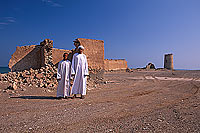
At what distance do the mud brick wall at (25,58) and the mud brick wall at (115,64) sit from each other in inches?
750

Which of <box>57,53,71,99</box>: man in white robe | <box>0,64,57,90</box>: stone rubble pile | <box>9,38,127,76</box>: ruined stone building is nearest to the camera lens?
<box>57,53,71,99</box>: man in white robe

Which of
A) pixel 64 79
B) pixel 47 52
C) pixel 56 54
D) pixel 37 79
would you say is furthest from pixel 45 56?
pixel 64 79

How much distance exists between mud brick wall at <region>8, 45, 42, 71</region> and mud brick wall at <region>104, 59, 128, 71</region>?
19.1 meters

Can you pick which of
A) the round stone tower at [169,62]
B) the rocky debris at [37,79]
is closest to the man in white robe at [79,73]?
the rocky debris at [37,79]

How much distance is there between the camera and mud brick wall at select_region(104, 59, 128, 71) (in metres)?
30.4

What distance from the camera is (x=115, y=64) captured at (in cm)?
3259

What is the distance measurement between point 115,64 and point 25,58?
2278 cm

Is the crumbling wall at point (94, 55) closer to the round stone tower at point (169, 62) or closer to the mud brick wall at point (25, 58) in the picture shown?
the mud brick wall at point (25, 58)

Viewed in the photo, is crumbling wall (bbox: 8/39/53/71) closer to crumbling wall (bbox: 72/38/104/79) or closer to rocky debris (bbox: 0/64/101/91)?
rocky debris (bbox: 0/64/101/91)

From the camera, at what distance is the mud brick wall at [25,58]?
12.0m

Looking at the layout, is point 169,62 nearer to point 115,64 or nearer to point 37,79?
point 115,64

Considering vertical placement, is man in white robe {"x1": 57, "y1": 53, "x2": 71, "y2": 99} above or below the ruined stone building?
below

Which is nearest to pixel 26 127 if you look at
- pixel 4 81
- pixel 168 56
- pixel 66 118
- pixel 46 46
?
pixel 66 118

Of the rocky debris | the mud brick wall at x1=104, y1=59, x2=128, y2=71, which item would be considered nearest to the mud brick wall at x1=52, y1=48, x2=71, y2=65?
the rocky debris
